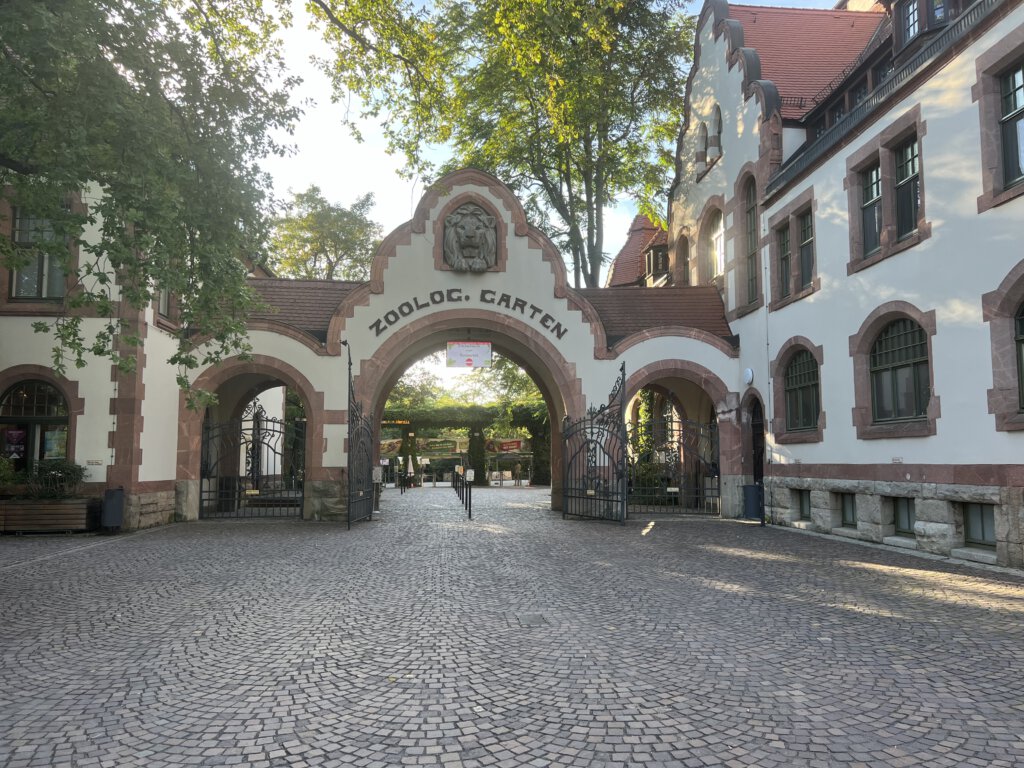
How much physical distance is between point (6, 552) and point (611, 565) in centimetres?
928

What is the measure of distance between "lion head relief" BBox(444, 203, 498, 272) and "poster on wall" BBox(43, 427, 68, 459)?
916 centimetres

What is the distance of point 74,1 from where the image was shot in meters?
8.16

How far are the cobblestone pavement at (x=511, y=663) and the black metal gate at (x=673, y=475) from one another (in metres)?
8.40

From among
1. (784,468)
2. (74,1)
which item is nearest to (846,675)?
(74,1)

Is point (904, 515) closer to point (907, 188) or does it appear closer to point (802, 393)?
point (802, 393)

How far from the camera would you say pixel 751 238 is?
18875 millimetres

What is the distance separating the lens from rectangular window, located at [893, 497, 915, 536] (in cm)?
1215

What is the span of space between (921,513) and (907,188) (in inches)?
207

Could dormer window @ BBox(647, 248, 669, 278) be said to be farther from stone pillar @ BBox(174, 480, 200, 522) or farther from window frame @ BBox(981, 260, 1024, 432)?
window frame @ BBox(981, 260, 1024, 432)

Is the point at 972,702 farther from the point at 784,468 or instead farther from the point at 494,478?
the point at 494,478

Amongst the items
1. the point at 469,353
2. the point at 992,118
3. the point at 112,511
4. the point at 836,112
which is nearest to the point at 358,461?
the point at 469,353

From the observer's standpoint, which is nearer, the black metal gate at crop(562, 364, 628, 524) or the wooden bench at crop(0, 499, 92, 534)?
the wooden bench at crop(0, 499, 92, 534)

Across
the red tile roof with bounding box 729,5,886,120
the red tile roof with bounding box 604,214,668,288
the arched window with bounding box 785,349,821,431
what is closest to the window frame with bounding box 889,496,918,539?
the arched window with bounding box 785,349,821,431

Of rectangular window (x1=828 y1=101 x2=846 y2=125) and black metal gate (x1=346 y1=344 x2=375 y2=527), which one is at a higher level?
rectangular window (x1=828 y1=101 x2=846 y2=125)
